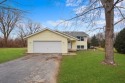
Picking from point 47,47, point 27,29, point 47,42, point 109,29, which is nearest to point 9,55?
point 47,47

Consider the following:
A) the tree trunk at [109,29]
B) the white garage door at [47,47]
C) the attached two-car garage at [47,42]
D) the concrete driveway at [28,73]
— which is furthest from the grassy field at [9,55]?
the tree trunk at [109,29]

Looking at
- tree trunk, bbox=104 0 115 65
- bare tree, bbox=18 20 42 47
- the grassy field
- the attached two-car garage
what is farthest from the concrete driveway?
bare tree, bbox=18 20 42 47

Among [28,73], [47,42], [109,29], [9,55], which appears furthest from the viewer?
[47,42]

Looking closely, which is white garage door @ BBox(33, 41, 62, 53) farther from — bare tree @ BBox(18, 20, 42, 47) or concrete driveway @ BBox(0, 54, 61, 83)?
bare tree @ BBox(18, 20, 42, 47)

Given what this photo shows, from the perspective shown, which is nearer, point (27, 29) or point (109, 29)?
point (109, 29)

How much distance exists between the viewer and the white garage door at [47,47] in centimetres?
3122

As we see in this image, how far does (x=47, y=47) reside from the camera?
3134 centimetres

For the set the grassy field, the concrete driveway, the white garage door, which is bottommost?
the concrete driveway

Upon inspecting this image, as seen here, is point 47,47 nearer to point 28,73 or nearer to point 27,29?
point 28,73

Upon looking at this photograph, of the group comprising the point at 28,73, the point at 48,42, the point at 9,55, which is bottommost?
the point at 28,73

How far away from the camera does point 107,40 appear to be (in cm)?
1586

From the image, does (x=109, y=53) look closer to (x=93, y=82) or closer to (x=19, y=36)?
(x=93, y=82)

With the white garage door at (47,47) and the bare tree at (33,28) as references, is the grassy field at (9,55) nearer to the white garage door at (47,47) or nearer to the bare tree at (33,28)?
the white garage door at (47,47)

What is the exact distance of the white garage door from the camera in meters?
31.2
